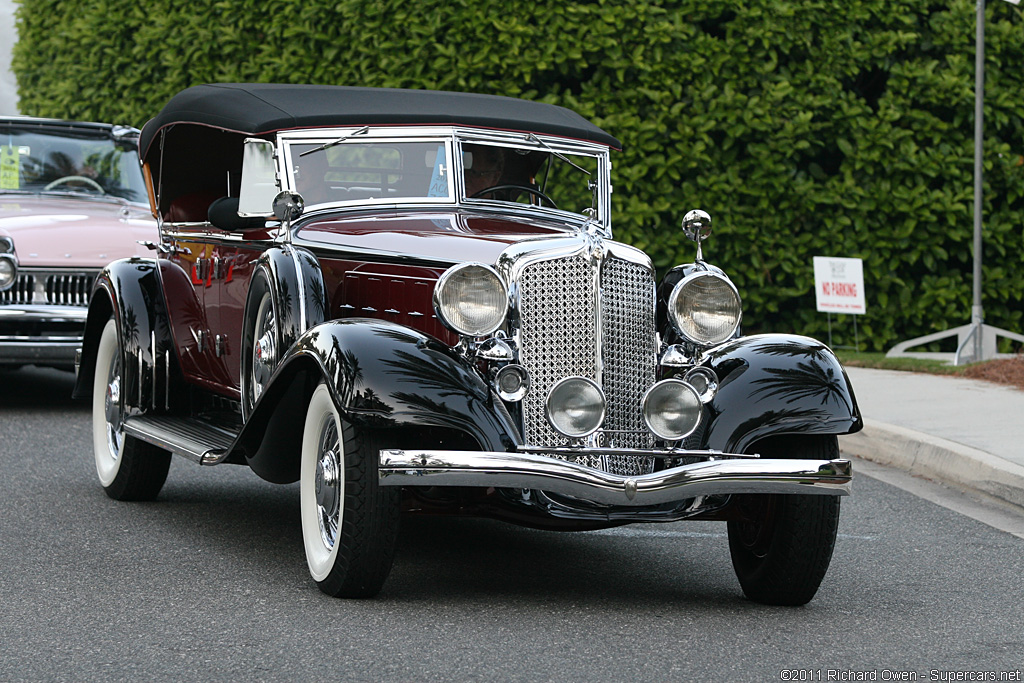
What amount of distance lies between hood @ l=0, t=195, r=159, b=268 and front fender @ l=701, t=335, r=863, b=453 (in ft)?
17.8

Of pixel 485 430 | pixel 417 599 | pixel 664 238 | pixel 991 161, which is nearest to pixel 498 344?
pixel 485 430

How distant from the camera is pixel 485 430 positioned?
Result: 491 centimetres

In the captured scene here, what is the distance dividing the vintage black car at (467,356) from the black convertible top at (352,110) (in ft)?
0.04

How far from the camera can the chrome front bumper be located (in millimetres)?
4676

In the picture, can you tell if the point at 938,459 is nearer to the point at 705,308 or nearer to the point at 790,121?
the point at 705,308

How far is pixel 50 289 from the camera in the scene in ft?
32.4

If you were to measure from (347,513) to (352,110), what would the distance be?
7.05 feet

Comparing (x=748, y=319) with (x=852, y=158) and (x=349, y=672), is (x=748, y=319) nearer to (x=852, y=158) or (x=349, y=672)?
(x=852, y=158)

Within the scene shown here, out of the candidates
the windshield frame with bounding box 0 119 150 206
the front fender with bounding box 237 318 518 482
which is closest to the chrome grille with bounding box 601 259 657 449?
the front fender with bounding box 237 318 518 482

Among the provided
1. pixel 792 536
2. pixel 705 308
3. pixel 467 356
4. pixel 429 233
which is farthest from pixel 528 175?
pixel 792 536

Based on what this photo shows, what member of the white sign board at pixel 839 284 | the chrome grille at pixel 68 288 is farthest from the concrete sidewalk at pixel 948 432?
the chrome grille at pixel 68 288

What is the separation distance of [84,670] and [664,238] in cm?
919

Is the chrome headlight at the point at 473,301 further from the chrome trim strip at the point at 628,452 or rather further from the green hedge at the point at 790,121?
the green hedge at the point at 790,121

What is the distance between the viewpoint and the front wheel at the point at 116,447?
698 centimetres
